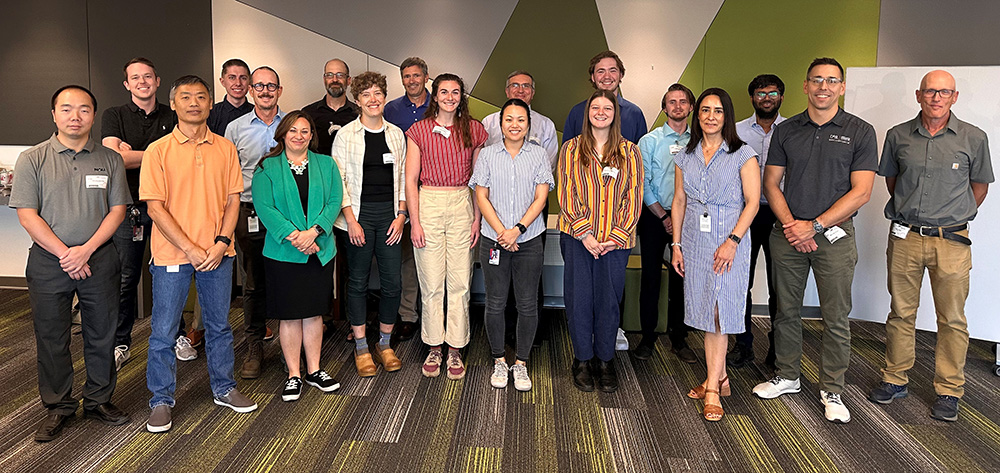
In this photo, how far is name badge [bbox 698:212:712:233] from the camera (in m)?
3.24

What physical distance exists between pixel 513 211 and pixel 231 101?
2.03 metres

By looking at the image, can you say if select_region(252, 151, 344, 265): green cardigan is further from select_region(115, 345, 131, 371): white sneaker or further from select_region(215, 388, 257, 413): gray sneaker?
select_region(115, 345, 131, 371): white sneaker

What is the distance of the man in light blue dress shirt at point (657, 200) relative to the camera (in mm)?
3982

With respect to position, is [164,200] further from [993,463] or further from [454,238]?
[993,463]

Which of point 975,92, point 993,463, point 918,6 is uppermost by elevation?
point 918,6

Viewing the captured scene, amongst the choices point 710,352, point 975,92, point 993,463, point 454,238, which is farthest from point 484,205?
point 975,92

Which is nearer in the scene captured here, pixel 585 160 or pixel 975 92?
pixel 585 160

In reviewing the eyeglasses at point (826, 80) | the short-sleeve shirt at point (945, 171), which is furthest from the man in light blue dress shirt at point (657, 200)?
the short-sleeve shirt at point (945, 171)

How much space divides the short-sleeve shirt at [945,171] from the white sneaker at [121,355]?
4.46 metres

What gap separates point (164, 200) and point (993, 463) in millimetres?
3855

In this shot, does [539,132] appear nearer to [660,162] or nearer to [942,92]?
[660,162]

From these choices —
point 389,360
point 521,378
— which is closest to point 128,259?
point 389,360

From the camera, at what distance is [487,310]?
368 cm

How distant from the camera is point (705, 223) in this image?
325 centimetres
